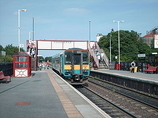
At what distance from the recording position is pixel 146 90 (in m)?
16.7

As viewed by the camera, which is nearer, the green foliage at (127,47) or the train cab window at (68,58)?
the train cab window at (68,58)

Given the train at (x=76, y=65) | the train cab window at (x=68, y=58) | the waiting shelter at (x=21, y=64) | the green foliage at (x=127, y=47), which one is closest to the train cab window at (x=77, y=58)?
the train at (x=76, y=65)

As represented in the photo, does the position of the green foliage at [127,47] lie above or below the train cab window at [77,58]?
above

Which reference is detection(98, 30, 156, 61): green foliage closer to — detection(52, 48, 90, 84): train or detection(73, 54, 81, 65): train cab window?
detection(52, 48, 90, 84): train

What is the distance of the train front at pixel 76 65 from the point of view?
20344 mm

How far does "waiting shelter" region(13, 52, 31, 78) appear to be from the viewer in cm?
2186

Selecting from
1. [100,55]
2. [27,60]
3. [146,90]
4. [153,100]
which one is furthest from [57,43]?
[153,100]

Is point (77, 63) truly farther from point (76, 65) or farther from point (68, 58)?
point (68, 58)

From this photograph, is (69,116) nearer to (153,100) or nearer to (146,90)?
(153,100)

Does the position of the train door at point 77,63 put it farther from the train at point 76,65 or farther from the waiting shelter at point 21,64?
the waiting shelter at point 21,64

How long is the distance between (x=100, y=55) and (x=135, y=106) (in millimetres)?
29313

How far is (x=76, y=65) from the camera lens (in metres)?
20.4

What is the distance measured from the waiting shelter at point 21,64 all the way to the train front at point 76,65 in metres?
4.09

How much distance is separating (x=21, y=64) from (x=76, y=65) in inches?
229
